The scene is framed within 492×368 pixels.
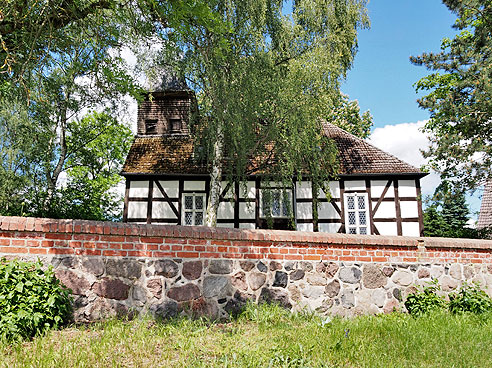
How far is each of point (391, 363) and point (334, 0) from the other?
37.2ft

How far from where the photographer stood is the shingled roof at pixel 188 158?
12.9 metres

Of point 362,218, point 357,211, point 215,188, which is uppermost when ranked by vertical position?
point 215,188

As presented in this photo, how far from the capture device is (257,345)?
3738mm

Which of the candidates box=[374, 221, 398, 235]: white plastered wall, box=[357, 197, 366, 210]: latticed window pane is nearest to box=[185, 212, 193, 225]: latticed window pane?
box=[357, 197, 366, 210]: latticed window pane

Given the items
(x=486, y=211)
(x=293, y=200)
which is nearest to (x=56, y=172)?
(x=293, y=200)

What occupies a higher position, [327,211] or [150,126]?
[150,126]

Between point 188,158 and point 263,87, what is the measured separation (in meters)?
4.88

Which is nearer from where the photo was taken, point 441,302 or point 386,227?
point 441,302

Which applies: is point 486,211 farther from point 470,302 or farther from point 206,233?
point 206,233

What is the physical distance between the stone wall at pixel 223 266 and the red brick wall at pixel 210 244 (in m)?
0.01

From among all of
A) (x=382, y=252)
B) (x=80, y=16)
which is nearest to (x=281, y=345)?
(x=382, y=252)

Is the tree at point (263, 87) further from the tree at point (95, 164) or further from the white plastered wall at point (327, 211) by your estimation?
the tree at point (95, 164)

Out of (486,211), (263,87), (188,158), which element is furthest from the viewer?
(486,211)

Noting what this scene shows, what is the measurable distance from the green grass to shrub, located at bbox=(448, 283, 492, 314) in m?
1.06
